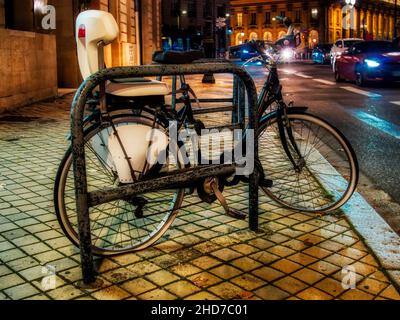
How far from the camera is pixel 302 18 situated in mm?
104750

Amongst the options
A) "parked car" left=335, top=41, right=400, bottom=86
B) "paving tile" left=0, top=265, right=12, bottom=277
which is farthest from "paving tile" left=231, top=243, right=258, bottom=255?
"parked car" left=335, top=41, right=400, bottom=86

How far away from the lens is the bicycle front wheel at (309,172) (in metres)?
4.44

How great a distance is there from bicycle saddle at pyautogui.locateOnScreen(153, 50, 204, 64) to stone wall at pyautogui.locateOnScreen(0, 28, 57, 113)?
8074mm

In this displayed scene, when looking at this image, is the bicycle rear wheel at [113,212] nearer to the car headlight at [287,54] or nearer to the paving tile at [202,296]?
the paving tile at [202,296]

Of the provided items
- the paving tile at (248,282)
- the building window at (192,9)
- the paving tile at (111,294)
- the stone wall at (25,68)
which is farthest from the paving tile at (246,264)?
the building window at (192,9)

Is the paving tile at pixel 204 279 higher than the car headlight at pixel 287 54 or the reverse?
the reverse

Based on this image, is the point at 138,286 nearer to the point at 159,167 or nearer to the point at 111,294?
the point at 111,294

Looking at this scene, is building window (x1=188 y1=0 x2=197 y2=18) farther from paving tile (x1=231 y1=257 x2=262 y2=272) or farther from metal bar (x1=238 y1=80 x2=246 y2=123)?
paving tile (x1=231 y1=257 x2=262 y2=272)

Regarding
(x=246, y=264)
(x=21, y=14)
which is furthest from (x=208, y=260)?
(x=21, y=14)

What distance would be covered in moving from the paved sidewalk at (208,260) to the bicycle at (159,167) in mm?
185

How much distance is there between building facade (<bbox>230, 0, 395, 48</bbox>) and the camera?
103875 millimetres

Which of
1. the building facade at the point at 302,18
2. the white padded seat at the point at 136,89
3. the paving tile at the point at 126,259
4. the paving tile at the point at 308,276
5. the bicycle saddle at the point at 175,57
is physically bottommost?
the paving tile at the point at 308,276

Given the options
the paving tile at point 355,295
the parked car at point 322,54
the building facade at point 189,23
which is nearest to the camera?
the paving tile at point 355,295
